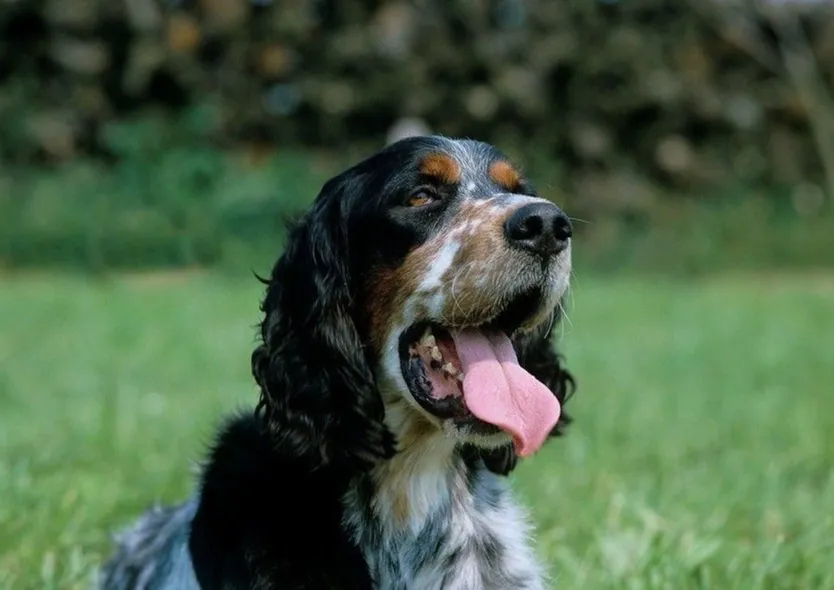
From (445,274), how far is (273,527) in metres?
0.73

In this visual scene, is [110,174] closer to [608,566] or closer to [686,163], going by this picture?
[686,163]

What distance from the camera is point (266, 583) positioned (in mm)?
2781

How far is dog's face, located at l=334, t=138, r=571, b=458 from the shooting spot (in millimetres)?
2859

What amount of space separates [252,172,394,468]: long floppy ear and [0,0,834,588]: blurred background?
2.75 meters

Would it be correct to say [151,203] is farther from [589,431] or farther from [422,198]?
[422,198]

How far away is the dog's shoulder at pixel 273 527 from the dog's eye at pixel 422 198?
26.5 inches

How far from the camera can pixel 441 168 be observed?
308 cm

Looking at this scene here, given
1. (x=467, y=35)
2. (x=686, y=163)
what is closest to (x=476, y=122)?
(x=467, y=35)

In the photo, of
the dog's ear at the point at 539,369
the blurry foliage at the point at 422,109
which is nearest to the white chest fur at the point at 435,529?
the dog's ear at the point at 539,369

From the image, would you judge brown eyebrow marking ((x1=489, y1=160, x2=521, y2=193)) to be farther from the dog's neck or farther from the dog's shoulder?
the dog's shoulder

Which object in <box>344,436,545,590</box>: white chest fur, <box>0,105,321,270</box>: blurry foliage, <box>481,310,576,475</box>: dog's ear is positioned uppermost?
<box>481,310,576,475</box>: dog's ear

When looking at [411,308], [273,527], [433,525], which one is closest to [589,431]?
[433,525]

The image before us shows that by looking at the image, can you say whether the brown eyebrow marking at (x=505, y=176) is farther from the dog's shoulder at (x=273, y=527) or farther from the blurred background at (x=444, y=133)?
the blurred background at (x=444, y=133)

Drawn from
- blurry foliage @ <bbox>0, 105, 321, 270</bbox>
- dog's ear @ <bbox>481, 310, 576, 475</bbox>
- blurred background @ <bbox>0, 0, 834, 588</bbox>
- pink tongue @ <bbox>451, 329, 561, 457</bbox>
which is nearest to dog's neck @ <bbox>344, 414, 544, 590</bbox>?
dog's ear @ <bbox>481, 310, 576, 475</bbox>
